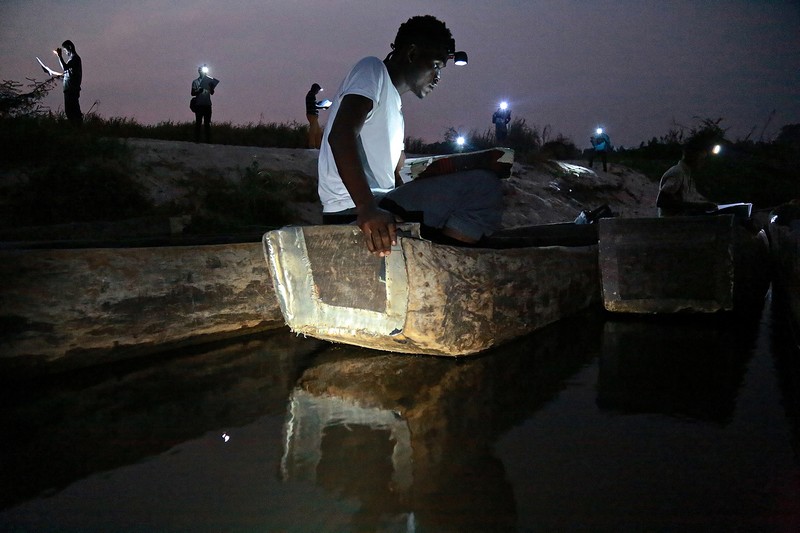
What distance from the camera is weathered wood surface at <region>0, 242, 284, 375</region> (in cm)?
198

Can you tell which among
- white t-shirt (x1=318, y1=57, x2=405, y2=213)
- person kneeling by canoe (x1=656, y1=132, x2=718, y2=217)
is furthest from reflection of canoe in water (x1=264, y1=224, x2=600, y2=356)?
person kneeling by canoe (x1=656, y1=132, x2=718, y2=217)

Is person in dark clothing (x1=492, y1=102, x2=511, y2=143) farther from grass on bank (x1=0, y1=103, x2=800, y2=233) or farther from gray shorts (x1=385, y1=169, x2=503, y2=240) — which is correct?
gray shorts (x1=385, y1=169, x2=503, y2=240)

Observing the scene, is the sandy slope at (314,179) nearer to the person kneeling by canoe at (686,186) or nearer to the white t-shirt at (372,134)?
the person kneeling by canoe at (686,186)

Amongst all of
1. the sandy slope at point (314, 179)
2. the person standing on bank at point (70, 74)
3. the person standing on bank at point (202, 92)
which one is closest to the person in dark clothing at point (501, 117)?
the sandy slope at point (314, 179)

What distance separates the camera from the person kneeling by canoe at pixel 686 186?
4.45 m

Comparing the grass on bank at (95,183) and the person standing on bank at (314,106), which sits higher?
the person standing on bank at (314,106)

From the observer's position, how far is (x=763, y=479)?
1.25 m

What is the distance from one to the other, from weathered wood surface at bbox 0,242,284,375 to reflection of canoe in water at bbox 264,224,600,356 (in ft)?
1.31

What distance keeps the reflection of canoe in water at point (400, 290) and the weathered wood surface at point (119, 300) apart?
15.7 inches

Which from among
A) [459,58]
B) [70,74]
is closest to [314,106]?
[70,74]

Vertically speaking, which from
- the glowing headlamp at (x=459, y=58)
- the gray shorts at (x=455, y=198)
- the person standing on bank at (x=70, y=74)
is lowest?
the gray shorts at (x=455, y=198)

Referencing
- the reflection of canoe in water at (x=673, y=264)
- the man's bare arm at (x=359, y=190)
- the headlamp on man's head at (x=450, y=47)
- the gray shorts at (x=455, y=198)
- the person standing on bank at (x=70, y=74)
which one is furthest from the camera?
the person standing on bank at (x=70, y=74)

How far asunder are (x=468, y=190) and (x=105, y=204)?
687cm

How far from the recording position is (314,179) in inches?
410
